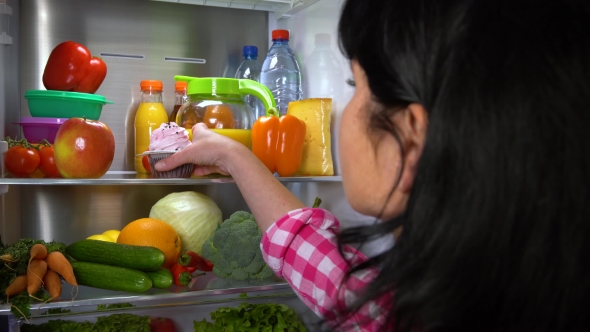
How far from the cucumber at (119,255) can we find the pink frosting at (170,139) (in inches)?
8.8

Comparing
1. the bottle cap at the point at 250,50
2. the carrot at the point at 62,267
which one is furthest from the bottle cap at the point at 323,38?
the carrot at the point at 62,267

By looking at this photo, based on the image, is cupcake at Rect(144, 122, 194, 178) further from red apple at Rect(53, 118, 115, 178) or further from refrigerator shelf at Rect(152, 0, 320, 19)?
refrigerator shelf at Rect(152, 0, 320, 19)

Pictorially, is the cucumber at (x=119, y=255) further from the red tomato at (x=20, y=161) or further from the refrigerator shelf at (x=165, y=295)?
the red tomato at (x=20, y=161)

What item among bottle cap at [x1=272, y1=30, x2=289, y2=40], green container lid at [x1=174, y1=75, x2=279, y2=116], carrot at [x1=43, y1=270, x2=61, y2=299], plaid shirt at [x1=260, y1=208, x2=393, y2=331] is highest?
bottle cap at [x1=272, y1=30, x2=289, y2=40]

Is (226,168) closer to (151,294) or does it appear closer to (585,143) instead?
(151,294)

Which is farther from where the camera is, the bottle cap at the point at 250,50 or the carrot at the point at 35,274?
the bottle cap at the point at 250,50

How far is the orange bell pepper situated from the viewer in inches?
53.2

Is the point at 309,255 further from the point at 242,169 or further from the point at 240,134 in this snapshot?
the point at 240,134

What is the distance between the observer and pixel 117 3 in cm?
162

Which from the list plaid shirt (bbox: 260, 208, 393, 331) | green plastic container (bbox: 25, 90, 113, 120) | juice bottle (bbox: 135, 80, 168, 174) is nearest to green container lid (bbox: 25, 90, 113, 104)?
green plastic container (bbox: 25, 90, 113, 120)

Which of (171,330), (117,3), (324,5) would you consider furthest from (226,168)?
(117,3)

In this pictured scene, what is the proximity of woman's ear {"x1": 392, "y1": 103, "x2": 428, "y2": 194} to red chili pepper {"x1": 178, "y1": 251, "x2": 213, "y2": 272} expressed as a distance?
2.97 feet

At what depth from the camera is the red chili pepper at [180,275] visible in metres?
Answer: 1.27

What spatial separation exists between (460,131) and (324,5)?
1.18 meters
